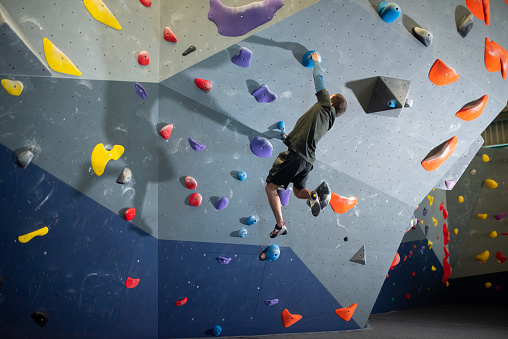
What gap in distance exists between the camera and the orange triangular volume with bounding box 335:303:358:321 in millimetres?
3893

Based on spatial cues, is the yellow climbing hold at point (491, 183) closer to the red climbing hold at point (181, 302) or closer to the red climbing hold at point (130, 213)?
the red climbing hold at point (181, 302)

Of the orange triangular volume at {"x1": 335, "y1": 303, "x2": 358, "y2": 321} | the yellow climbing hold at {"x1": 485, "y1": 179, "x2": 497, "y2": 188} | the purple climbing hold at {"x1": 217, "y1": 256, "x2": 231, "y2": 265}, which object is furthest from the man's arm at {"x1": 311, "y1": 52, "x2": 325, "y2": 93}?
the yellow climbing hold at {"x1": 485, "y1": 179, "x2": 497, "y2": 188}

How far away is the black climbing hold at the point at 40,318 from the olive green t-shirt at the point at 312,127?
5.77 ft

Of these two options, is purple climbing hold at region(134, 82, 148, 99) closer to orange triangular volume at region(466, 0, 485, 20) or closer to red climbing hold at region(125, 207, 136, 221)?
red climbing hold at region(125, 207, 136, 221)

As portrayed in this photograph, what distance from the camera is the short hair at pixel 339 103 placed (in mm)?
3107

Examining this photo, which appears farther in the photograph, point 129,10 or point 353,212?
point 353,212

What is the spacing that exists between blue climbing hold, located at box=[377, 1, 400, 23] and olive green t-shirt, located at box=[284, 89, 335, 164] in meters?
0.79

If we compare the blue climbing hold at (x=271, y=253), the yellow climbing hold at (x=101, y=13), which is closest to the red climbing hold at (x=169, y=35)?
the yellow climbing hold at (x=101, y=13)

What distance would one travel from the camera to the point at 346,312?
154 inches

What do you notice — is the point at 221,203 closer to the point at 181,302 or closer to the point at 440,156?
the point at 181,302

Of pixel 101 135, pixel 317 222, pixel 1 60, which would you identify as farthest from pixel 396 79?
pixel 1 60

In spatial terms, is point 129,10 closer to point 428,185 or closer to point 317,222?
point 317,222

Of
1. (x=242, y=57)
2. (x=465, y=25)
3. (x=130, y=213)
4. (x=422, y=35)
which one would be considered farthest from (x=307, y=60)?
(x=130, y=213)

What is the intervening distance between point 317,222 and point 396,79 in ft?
4.10
